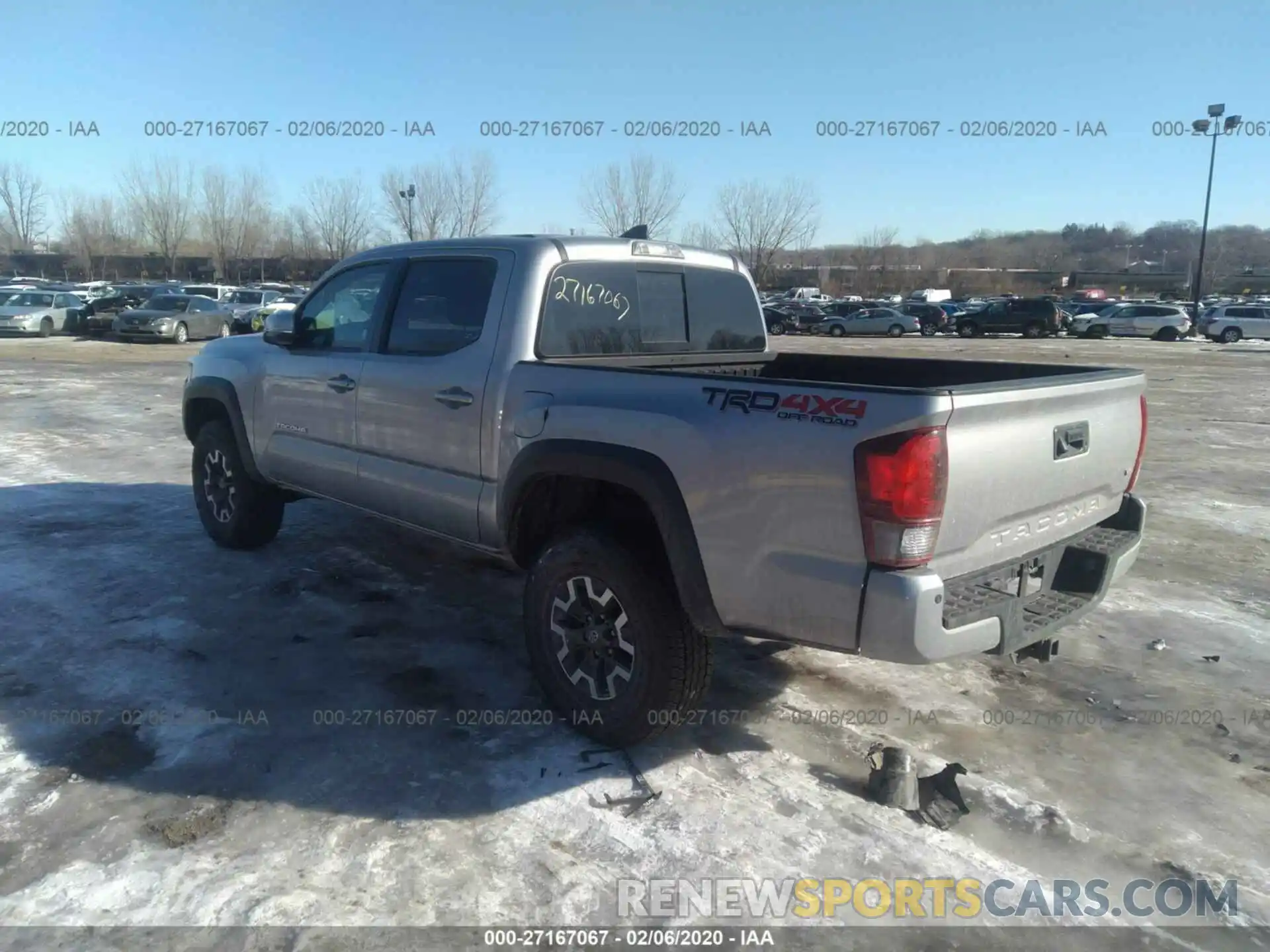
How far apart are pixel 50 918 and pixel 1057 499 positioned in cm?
358

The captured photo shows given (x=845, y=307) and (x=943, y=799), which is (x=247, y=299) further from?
(x=943, y=799)

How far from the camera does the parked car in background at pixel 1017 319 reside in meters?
43.7

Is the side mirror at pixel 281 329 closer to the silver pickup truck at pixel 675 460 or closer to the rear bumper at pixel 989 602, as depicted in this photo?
Result: the silver pickup truck at pixel 675 460

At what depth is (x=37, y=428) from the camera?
11.4 meters

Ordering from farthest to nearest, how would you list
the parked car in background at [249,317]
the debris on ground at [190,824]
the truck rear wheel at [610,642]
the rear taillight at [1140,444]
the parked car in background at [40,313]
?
the parked car in background at [249,317]
the parked car in background at [40,313]
the rear taillight at [1140,444]
the truck rear wheel at [610,642]
the debris on ground at [190,824]

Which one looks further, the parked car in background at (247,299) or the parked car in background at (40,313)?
the parked car in background at (247,299)

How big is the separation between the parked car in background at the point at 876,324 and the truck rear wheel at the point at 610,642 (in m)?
41.7

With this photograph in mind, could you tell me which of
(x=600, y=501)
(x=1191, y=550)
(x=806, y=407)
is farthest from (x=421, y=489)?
(x=1191, y=550)

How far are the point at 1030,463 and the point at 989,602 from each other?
50 cm

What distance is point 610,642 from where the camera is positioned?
3.65 metres

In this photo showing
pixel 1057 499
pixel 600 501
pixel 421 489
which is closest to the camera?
pixel 1057 499

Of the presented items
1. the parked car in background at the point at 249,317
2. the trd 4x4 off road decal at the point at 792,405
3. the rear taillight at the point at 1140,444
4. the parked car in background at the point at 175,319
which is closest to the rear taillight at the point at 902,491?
the trd 4x4 off road decal at the point at 792,405

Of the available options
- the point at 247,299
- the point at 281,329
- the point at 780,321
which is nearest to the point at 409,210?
the point at 247,299

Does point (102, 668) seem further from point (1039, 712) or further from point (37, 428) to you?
point (37, 428)
